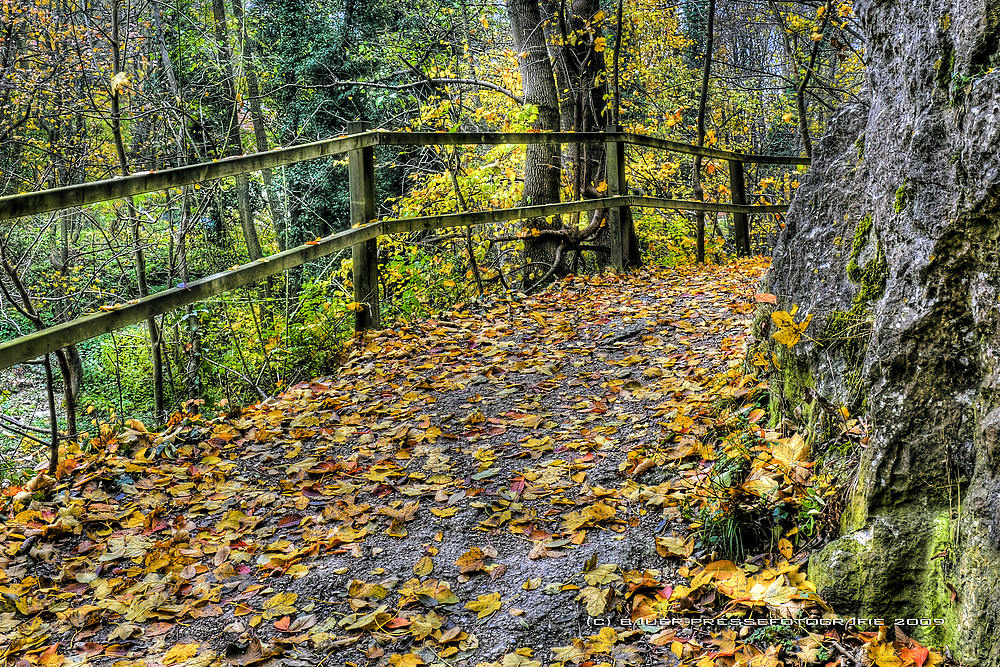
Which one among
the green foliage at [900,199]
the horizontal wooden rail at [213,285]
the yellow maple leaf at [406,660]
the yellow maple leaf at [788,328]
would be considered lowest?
the yellow maple leaf at [406,660]

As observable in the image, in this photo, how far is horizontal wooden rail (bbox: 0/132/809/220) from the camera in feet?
10.4

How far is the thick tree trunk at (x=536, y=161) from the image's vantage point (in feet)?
26.5

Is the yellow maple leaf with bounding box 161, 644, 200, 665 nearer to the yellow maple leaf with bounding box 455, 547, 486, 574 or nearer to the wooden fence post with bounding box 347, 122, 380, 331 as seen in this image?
the yellow maple leaf with bounding box 455, 547, 486, 574

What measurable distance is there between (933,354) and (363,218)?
13.3 feet

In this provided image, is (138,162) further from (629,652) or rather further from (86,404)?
(629,652)

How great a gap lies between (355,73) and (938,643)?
15.6 meters

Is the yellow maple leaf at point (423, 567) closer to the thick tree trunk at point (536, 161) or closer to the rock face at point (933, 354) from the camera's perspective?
the rock face at point (933, 354)

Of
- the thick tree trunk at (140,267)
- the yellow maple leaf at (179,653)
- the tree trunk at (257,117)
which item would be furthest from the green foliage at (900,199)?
the tree trunk at (257,117)

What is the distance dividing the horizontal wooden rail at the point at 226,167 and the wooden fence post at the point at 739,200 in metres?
2.35

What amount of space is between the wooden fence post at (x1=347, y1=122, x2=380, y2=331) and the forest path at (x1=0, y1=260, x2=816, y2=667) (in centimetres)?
72

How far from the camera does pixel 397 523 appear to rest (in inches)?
125

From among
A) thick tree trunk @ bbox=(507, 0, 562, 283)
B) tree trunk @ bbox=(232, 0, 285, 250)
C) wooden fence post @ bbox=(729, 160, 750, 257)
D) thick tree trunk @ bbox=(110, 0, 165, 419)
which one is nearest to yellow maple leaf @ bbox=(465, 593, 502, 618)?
thick tree trunk @ bbox=(110, 0, 165, 419)

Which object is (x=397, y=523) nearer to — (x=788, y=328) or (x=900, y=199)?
(x=788, y=328)

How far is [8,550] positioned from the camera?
3.00m
